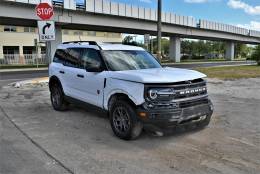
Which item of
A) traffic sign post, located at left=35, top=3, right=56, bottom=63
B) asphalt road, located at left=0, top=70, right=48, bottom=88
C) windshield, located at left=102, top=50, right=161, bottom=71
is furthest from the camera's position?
asphalt road, located at left=0, top=70, right=48, bottom=88

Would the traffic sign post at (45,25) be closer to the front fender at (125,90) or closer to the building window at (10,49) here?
the front fender at (125,90)

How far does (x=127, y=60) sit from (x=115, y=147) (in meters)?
2.11

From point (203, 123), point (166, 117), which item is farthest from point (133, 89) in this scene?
point (203, 123)

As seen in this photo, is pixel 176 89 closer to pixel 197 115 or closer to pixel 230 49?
pixel 197 115

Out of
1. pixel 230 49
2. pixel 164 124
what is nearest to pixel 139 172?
pixel 164 124

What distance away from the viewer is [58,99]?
821cm

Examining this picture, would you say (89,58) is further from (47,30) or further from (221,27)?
(221,27)

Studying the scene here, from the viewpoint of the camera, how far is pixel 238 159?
4562mm

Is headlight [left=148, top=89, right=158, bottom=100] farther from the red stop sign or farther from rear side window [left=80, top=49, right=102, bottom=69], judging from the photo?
the red stop sign

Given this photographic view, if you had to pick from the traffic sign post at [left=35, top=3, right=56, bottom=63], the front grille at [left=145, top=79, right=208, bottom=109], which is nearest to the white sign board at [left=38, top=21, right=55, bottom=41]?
the traffic sign post at [left=35, top=3, right=56, bottom=63]

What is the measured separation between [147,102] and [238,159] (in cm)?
172

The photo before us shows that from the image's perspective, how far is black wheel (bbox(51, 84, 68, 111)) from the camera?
8062 mm

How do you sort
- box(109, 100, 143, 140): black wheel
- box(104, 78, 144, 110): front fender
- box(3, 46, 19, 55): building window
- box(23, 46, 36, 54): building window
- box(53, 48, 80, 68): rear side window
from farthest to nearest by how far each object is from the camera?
box(23, 46, 36, 54): building window, box(3, 46, 19, 55): building window, box(53, 48, 80, 68): rear side window, box(109, 100, 143, 140): black wheel, box(104, 78, 144, 110): front fender

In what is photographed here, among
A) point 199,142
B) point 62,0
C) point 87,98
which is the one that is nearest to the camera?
point 199,142
